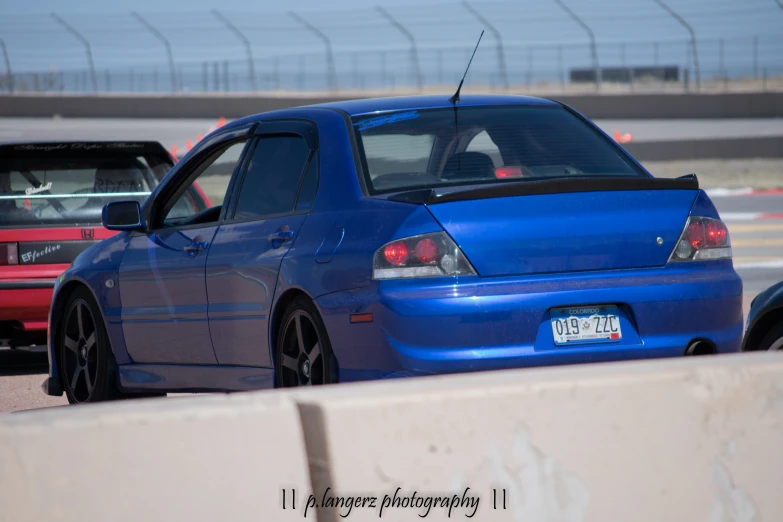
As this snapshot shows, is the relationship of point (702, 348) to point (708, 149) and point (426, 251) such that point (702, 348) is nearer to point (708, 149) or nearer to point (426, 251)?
point (426, 251)

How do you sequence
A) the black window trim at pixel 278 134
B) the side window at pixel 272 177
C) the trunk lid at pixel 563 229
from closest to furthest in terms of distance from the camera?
1. the trunk lid at pixel 563 229
2. the black window trim at pixel 278 134
3. the side window at pixel 272 177

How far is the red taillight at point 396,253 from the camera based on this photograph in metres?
4.85

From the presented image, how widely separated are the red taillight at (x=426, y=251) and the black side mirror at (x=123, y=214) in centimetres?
254

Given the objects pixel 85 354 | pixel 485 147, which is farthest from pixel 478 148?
pixel 85 354

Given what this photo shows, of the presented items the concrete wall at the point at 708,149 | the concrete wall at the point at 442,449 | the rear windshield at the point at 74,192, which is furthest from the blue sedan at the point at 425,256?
the concrete wall at the point at 708,149

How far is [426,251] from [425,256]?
20 millimetres

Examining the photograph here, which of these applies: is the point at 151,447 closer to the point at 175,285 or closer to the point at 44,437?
the point at 44,437

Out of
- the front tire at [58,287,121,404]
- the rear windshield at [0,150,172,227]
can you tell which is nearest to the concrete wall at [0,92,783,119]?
the rear windshield at [0,150,172,227]

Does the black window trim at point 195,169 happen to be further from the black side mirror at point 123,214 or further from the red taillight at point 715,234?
the red taillight at point 715,234

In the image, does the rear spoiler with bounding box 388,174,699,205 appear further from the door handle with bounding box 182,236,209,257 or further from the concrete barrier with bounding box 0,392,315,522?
the concrete barrier with bounding box 0,392,315,522

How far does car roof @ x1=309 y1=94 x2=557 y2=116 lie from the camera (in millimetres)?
5912

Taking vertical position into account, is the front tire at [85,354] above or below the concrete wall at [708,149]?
above

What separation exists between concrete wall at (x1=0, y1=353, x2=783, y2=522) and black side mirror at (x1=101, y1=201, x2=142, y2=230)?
3.80 meters

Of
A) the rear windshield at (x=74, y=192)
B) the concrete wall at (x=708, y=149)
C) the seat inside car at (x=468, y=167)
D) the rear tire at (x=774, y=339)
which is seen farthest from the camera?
the concrete wall at (x=708, y=149)
